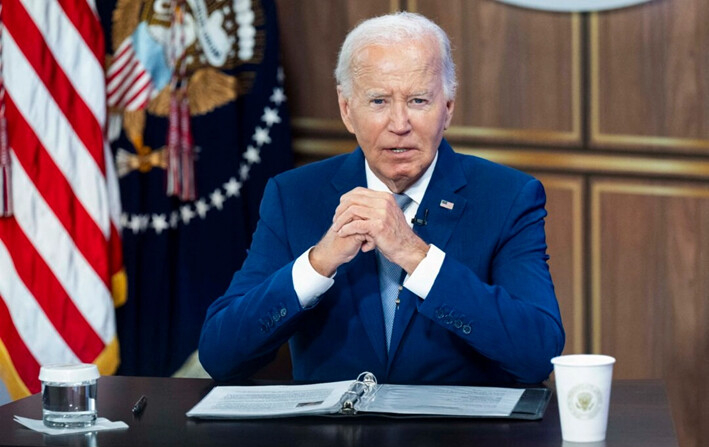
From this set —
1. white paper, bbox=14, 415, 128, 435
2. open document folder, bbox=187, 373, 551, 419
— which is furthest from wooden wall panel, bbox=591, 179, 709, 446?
white paper, bbox=14, 415, 128, 435

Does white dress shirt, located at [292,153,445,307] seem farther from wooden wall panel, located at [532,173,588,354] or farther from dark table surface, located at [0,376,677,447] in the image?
wooden wall panel, located at [532,173,588,354]

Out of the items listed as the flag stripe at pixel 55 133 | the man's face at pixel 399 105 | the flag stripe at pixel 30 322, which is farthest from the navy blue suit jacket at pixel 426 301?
the flag stripe at pixel 30 322

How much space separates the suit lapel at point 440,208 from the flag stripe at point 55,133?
173 centimetres

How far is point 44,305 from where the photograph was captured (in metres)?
3.81

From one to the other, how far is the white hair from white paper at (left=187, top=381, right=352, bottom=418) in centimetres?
75

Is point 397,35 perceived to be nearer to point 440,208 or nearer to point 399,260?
point 440,208

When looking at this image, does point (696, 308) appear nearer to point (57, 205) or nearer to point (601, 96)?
point (601, 96)

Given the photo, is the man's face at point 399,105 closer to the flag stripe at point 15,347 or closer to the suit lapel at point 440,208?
the suit lapel at point 440,208

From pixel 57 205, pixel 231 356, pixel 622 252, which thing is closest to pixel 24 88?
pixel 57 205

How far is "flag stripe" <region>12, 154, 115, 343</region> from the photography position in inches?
148

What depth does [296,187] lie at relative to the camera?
8.51ft

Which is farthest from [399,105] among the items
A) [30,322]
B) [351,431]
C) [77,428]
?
[30,322]

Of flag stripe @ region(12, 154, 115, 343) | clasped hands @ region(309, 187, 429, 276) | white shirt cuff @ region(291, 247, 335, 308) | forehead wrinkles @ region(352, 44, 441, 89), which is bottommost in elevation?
flag stripe @ region(12, 154, 115, 343)

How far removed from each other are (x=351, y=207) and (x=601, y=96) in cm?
201
